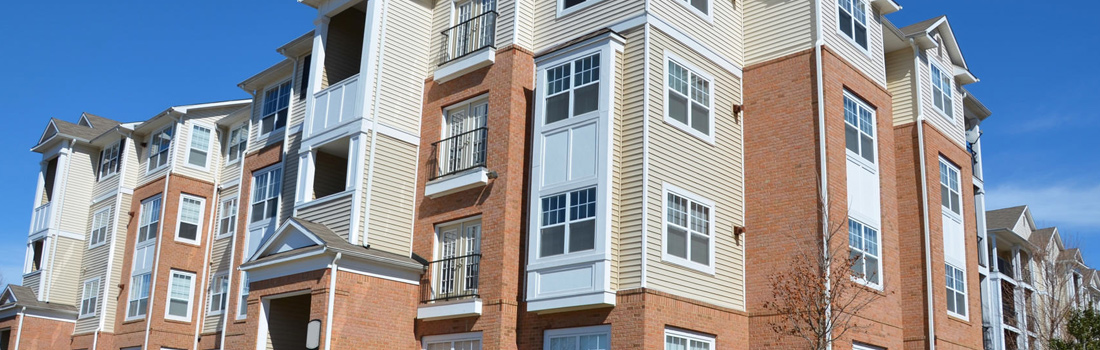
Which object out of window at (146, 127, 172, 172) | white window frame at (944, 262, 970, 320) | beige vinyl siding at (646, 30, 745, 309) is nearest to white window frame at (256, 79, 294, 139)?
window at (146, 127, 172, 172)

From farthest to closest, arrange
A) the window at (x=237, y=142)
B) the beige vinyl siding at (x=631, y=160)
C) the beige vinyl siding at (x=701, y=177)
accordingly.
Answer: the window at (x=237, y=142)
the beige vinyl siding at (x=701, y=177)
the beige vinyl siding at (x=631, y=160)

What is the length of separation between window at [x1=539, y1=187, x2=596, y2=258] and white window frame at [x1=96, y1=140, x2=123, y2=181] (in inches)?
936

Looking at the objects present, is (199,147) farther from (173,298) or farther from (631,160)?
(631,160)

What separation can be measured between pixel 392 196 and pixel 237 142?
13088 mm

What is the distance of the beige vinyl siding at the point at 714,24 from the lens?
2170 cm

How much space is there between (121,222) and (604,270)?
2403 centimetres

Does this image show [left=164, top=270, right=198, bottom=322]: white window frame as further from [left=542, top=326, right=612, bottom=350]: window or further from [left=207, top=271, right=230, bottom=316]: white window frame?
[left=542, top=326, right=612, bottom=350]: window

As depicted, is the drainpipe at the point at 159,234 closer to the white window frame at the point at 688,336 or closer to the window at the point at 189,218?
the window at the point at 189,218

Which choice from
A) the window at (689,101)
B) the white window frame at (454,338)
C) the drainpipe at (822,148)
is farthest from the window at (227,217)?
the drainpipe at (822,148)

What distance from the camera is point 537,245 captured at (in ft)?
67.8

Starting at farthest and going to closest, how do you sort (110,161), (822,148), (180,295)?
(110,161) → (180,295) → (822,148)

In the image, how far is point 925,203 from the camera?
2539 centimetres

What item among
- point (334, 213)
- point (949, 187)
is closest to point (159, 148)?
point (334, 213)

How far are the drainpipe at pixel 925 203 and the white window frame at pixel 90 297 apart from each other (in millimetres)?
27810
